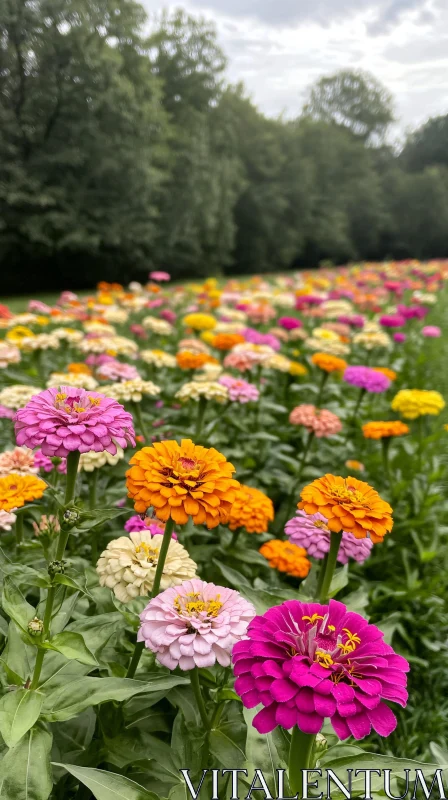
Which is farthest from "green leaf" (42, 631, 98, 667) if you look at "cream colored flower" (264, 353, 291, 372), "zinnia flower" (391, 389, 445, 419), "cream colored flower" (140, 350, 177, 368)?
"cream colored flower" (264, 353, 291, 372)

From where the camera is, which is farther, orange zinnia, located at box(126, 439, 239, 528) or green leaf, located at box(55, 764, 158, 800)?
orange zinnia, located at box(126, 439, 239, 528)

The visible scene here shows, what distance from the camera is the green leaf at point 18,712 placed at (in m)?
0.97

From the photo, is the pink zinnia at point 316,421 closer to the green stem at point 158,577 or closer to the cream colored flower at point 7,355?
the green stem at point 158,577

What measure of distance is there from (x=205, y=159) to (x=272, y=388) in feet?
48.2

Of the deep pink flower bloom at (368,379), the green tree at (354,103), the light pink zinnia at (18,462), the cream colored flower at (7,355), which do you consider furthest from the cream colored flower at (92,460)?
the green tree at (354,103)

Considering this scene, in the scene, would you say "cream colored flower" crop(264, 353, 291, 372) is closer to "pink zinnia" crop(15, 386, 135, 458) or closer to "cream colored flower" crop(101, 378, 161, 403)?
"cream colored flower" crop(101, 378, 161, 403)

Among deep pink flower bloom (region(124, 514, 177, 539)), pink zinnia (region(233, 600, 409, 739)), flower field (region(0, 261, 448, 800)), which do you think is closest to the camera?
pink zinnia (region(233, 600, 409, 739))

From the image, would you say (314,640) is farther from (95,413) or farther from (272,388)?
(272,388)

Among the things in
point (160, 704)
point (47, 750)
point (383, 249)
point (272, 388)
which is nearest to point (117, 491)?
point (160, 704)

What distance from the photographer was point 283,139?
23.0 metres

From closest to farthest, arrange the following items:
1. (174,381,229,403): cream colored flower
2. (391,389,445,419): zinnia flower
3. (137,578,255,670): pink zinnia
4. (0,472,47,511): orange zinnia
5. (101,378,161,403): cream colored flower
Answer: (137,578,255,670): pink zinnia
(0,472,47,511): orange zinnia
(101,378,161,403): cream colored flower
(174,381,229,403): cream colored flower
(391,389,445,419): zinnia flower

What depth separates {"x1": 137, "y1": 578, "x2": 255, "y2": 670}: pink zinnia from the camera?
3.39 feet

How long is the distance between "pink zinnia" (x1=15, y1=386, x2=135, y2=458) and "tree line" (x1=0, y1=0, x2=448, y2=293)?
11718mm

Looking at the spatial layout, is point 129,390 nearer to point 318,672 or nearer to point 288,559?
point 288,559
